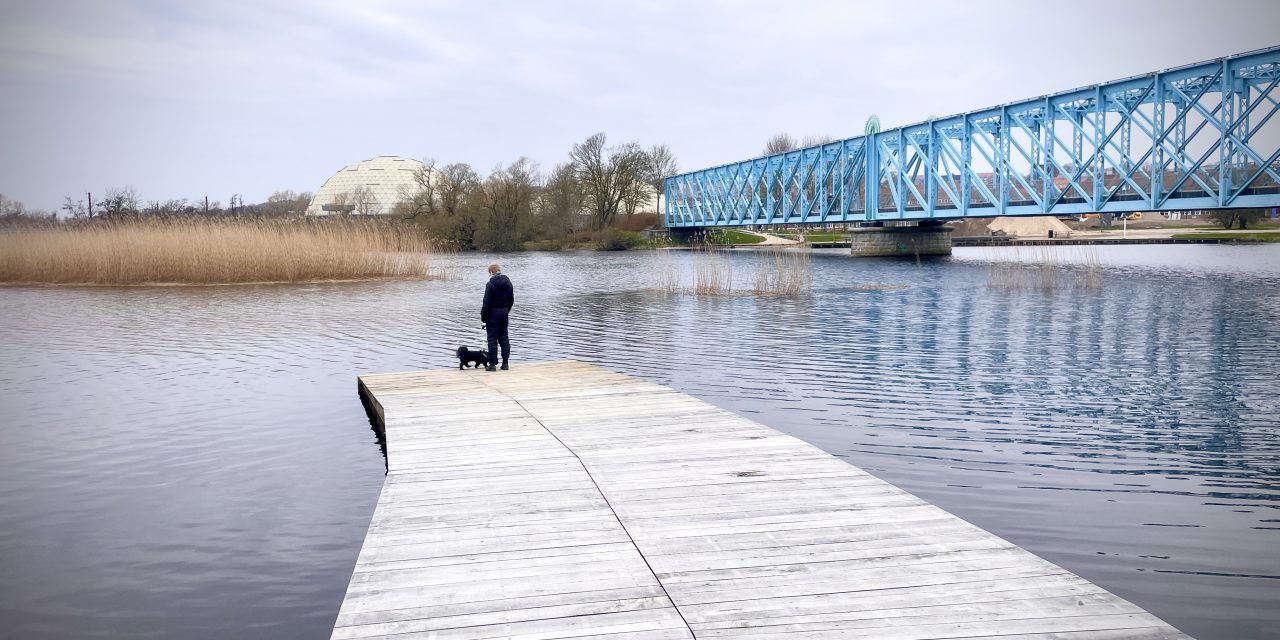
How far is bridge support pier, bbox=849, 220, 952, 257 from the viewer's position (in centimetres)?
6025

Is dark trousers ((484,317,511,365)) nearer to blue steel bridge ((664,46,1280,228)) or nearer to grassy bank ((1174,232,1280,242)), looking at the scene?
blue steel bridge ((664,46,1280,228))

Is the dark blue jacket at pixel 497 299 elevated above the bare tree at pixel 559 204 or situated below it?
below

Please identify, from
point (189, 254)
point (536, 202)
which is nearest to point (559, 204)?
point (536, 202)

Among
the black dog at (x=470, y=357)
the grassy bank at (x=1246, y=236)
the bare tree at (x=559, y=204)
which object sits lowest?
the grassy bank at (x=1246, y=236)

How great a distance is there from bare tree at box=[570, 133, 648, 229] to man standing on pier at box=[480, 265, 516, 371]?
7132 centimetres

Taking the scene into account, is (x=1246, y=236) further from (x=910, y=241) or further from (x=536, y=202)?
(x=536, y=202)

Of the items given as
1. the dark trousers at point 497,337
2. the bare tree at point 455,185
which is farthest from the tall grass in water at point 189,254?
the bare tree at point 455,185

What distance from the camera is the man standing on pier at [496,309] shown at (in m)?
12.6

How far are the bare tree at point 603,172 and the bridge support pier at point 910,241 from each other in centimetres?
2906

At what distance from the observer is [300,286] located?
109ft

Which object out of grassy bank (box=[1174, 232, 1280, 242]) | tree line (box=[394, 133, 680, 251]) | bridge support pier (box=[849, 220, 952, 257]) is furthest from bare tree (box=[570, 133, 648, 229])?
grassy bank (box=[1174, 232, 1280, 242])

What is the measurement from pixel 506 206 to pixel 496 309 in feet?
217

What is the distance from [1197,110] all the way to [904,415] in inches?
1168

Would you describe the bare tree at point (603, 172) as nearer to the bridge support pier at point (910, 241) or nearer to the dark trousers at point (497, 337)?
the bridge support pier at point (910, 241)
